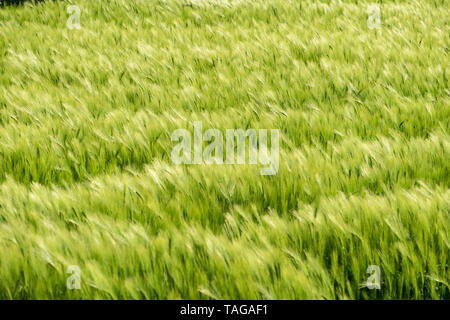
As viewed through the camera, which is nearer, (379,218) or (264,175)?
(379,218)

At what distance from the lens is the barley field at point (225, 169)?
1298mm

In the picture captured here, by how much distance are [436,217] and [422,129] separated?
1.04 metres

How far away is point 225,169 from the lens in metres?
1.85

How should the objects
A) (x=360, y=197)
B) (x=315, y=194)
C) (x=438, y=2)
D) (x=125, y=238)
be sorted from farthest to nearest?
(x=438, y=2) < (x=315, y=194) < (x=360, y=197) < (x=125, y=238)

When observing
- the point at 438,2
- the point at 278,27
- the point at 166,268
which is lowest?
the point at 166,268

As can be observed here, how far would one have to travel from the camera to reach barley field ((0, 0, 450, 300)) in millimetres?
1298

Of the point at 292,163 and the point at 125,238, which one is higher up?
the point at 292,163

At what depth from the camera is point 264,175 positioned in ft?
6.05

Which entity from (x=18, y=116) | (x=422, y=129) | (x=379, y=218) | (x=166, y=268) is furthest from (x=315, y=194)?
(x=18, y=116)

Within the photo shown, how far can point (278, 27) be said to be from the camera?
4.55m

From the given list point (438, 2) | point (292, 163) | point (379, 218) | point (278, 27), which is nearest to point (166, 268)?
point (379, 218)

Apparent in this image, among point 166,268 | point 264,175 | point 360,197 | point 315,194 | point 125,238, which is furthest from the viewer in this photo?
point 264,175

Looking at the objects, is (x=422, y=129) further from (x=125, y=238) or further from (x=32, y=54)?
(x=32, y=54)

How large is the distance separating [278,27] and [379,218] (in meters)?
3.38
